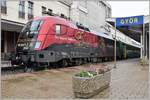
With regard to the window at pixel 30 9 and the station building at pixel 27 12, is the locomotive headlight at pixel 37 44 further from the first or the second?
the window at pixel 30 9

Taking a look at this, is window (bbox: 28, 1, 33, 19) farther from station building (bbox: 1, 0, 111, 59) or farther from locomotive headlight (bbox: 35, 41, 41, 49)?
locomotive headlight (bbox: 35, 41, 41, 49)

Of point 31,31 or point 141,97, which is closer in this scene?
point 141,97

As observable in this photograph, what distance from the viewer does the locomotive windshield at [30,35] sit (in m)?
16.7

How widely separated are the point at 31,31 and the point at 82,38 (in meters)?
5.34

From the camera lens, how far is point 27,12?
31156mm

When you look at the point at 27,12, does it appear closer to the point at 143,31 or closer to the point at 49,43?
the point at 143,31

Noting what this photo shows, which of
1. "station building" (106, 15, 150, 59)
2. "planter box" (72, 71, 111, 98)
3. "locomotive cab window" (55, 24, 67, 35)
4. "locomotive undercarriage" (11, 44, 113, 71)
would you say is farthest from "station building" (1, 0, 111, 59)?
"planter box" (72, 71, 111, 98)

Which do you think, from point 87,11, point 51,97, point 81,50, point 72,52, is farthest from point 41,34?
point 87,11

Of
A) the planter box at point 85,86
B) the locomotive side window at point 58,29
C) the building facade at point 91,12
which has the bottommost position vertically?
the planter box at point 85,86

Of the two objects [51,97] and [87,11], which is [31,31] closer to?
[51,97]

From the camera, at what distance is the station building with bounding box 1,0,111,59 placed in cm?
2769

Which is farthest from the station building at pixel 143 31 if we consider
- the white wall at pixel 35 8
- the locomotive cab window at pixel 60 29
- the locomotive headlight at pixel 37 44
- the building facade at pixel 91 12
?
the locomotive headlight at pixel 37 44

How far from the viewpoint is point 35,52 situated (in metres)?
16.1

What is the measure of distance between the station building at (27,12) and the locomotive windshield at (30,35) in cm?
657
